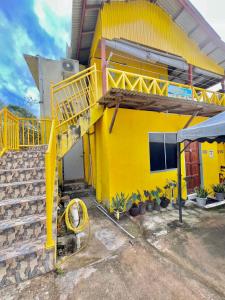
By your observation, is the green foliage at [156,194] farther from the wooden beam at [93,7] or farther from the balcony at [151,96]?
the wooden beam at [93,7]

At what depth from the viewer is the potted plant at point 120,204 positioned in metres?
4.26

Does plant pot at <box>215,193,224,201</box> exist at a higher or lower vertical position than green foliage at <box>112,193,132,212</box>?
lower

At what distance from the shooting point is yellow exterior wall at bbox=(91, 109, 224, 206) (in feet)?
15.1

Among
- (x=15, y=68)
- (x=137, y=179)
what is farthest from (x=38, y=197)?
(x=15, y=68)

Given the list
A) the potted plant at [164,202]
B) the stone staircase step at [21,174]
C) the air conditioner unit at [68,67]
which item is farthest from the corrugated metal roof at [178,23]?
the potted plant at [164,202]

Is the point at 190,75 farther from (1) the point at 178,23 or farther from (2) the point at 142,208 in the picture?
(2) the point at 142,208

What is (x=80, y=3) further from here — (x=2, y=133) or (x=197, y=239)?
(x=197, y=239)

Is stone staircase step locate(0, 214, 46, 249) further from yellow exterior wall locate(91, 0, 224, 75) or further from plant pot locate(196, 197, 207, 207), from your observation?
yellow exterior wall locate(91, 0, 224, 75)

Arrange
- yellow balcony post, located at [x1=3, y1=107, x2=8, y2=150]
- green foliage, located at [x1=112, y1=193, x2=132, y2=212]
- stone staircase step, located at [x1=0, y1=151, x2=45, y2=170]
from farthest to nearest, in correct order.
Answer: green foliage, located at [x1=112, y1=193, x2=132, y2=212] → yellow balcony post, located at [x1=3, y1=107, x2=8, y2=150] → stone staircase step, located at [x1=0, y1=151, x2=45, y2=170]

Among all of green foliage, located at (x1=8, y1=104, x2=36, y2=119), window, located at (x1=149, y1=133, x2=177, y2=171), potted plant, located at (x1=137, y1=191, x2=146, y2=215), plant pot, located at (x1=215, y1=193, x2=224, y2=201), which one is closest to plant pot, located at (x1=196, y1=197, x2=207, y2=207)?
plant pot, located at (x1=215, y1=193, x2=224, y2=201)

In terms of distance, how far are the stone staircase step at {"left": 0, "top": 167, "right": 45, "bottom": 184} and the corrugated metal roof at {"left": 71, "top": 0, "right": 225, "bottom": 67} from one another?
16.6ft

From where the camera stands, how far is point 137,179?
4.90 meters

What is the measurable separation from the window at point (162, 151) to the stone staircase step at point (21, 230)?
3678 mm

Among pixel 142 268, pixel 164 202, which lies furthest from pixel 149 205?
pixel 142 268
